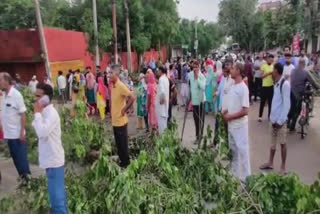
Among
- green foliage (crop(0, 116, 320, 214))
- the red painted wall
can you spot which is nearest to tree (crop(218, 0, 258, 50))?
the red painted wall

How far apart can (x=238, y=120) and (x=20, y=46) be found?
1867 cm

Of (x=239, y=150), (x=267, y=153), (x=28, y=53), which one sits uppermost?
(x=28, y=53)

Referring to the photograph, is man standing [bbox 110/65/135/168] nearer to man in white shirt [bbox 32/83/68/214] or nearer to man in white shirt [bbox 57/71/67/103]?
man in white shirt [bbox 32/83/68/214]

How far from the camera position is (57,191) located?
14.5ft

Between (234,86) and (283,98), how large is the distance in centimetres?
116

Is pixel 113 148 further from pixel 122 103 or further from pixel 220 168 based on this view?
pixel 220 168

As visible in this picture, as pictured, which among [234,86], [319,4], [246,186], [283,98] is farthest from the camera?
[319,4]

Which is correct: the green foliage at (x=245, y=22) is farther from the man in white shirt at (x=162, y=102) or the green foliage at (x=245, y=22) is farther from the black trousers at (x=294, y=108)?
the man in white shirt at (x=162, y=102)

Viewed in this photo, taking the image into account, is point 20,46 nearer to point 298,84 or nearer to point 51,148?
point 298,84

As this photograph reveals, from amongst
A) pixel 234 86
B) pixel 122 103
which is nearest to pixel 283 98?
pixel 234 86

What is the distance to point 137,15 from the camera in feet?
96.1

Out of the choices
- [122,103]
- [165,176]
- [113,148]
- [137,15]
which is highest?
[137,15]

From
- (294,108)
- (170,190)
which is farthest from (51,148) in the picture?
(294,108)

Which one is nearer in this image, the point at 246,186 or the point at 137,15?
the point at 246,186
